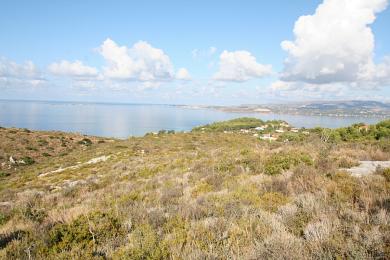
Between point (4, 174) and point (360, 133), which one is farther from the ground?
point (360, 133)

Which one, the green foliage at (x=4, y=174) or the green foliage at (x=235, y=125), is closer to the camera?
the green foliage at (x=4, y=174)

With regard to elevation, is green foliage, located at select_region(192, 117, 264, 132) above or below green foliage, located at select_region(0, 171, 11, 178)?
above

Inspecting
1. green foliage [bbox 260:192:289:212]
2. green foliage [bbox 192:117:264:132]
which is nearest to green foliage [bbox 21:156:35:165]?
green foliage [bbox 260:192:289:212]

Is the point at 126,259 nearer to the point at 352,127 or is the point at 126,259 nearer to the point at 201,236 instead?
the point at 201,236

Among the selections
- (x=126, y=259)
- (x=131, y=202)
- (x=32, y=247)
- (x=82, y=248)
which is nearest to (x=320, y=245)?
(x=126, y=259)

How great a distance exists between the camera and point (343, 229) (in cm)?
411

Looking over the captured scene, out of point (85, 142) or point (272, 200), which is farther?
point (85, 142)

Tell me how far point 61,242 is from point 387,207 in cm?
546

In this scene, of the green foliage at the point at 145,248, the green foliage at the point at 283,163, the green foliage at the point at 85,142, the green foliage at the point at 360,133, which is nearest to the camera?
the green foliage at the point at 145,248

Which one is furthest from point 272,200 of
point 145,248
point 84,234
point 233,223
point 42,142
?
point 42,142

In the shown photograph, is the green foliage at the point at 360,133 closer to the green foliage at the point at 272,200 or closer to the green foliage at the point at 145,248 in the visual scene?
the green foliage at the point at 272,200

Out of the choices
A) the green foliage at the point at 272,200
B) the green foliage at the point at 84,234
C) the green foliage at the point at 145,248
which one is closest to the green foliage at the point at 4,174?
the green foliage at the point at 84,234

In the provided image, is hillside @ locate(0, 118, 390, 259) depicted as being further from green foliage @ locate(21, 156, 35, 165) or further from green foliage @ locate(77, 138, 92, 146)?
green foliage @ locate(77, 138, 92, 146)

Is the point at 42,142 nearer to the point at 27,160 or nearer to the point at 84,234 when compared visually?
the point at 27,160
